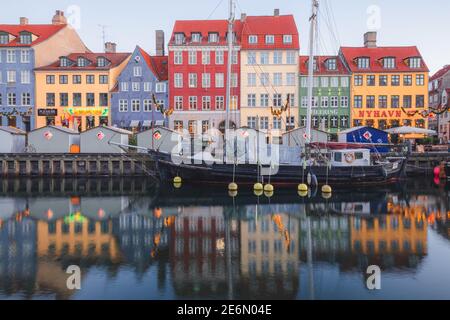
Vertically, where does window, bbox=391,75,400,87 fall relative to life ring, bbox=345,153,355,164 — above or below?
above

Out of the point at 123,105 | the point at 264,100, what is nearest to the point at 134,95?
the point at 123,105

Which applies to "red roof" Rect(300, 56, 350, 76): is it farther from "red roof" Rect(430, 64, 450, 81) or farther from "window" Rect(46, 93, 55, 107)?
"window" Rect(46, 93, 55, 107)

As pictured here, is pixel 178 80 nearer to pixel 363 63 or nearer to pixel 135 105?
pixel 135 105

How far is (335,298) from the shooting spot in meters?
16.7

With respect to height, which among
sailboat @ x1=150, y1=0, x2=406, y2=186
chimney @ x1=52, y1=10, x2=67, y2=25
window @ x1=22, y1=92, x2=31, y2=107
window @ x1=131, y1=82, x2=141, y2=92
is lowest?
sailboat @ x1=150, y1=0, x2=406, y2=186

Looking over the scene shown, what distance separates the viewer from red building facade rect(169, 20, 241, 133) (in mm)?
64188

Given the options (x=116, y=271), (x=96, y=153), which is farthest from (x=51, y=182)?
(x=116, y=271)

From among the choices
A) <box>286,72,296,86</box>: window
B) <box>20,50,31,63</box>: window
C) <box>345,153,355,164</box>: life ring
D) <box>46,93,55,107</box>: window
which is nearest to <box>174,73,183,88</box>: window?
<box>286,72,296,86</box>: window

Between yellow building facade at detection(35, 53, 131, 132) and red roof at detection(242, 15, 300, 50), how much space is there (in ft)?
60.7

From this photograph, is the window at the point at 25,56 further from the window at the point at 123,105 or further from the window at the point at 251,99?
the window at the point at 251,99

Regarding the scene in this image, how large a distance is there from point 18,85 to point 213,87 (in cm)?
2562

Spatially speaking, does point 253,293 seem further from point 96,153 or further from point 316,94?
point 316,94

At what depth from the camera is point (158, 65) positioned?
68.2 m

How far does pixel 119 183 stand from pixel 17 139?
15799 millimetres
